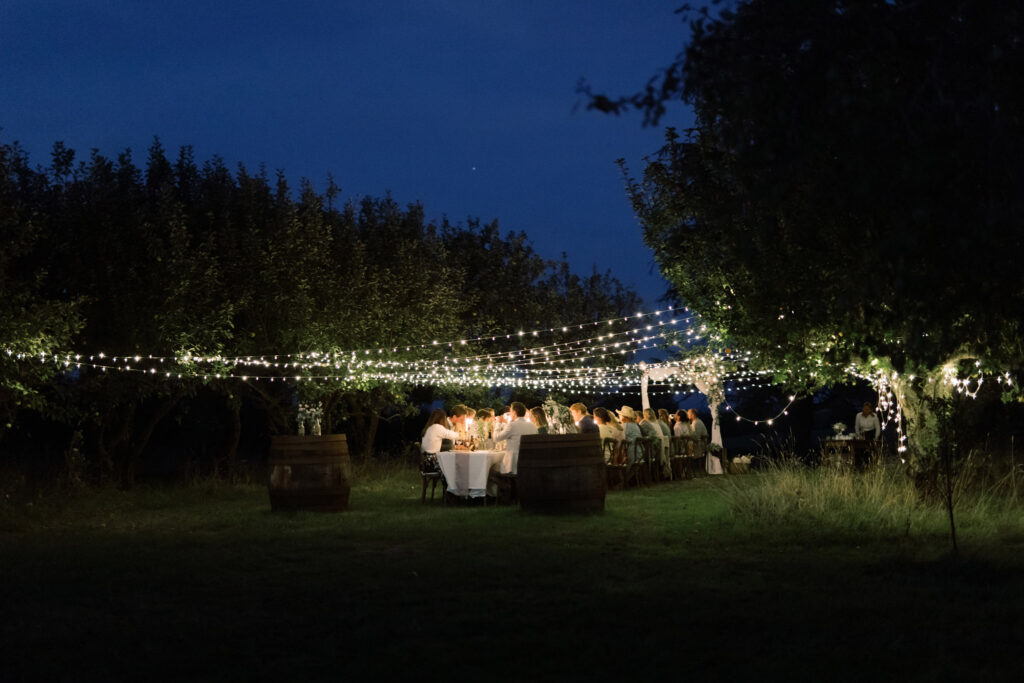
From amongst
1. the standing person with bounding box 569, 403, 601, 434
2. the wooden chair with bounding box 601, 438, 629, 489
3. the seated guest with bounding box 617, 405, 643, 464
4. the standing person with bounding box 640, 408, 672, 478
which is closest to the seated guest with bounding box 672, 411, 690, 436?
the standing person with bounding box 640, 408, 672, 478

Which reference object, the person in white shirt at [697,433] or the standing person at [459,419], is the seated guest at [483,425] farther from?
the person in white shirt at [697,433]

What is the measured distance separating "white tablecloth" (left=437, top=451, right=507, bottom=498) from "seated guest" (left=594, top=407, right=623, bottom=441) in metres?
2.84

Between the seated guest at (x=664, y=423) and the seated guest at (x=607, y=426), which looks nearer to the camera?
the seated guest at (x=607, y=426)

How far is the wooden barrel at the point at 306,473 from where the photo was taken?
11.9m

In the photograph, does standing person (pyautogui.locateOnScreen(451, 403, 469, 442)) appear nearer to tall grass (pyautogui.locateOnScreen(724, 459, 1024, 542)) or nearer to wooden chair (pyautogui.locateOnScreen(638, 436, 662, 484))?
wooden chair (pyautogui.locateOnScreen(638, 436, 662, 484))

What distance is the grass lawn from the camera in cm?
464

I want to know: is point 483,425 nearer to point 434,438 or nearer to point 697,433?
point 434,438

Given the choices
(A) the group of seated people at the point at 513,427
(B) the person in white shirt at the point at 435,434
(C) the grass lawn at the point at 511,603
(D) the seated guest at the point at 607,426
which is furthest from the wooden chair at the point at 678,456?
(C) the grass lawn at the point at 511,603

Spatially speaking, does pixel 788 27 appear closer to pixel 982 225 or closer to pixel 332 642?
pixel 982 225

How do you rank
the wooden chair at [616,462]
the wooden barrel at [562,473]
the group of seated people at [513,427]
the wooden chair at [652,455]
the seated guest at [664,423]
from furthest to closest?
the seated guest at [664,423]
the wooden chair at [652,455]
the wooden chair at [616,462]
the group of seated people at [513,427]
the wooden barrel at [562,473]

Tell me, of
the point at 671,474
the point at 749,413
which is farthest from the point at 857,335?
the point at 749,413

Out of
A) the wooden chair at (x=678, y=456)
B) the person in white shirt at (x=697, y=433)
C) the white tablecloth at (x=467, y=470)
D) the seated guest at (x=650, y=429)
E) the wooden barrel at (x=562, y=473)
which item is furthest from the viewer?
the person in white shirt at (x=697, y=433)

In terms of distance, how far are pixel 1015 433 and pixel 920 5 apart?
21.1 metres

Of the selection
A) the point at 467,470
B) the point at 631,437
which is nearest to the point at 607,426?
the point at 631,437
